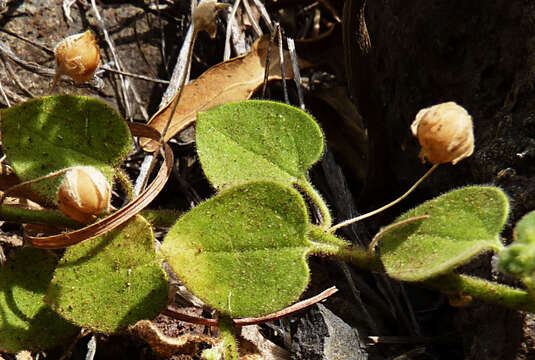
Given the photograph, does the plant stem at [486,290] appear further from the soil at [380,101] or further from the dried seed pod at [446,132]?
the dried seed pod at [446,132]

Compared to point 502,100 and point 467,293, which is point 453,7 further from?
point 467,293

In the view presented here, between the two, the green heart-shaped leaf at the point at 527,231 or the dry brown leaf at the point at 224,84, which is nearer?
the green heart-shaped leaf at the point at 527,231

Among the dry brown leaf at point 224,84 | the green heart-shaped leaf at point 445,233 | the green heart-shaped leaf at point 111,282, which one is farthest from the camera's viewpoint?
the dry brown leaf at point 224,84

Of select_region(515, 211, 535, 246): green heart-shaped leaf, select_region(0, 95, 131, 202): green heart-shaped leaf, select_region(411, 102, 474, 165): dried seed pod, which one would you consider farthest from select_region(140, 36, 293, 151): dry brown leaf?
select_region(515, 211, 535, 246): green heart-shaped leaf

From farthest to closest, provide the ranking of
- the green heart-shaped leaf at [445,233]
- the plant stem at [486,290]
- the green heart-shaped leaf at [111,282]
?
1. the green heart-shaped leaf at [111,282]
2. the plant stem at [486,290]
3. the green heart-shaped leaf at [445,233]

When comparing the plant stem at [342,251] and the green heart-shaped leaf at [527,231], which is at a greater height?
Result: the green heart-shaped leaf at [527,231]

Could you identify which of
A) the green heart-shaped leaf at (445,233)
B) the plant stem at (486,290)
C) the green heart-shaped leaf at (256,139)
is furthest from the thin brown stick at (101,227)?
the plant stem at (486,290)

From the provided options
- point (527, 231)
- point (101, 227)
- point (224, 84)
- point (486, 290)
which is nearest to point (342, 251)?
point (486, 290)
